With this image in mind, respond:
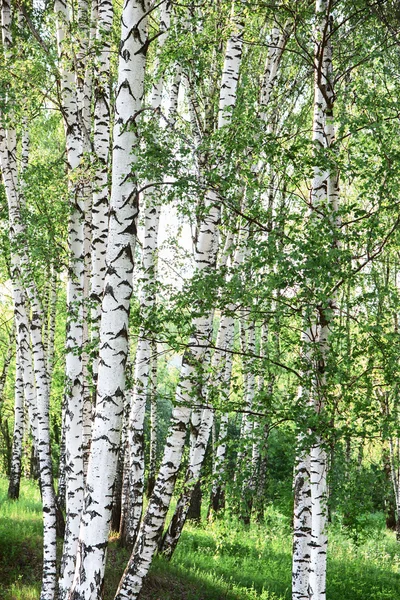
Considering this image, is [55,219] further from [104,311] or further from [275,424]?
[275,424]

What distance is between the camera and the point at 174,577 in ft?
34.4

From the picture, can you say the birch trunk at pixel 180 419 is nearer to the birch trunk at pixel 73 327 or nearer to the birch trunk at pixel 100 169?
the birch trunk at pixel 73 327

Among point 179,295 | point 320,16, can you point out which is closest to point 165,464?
point 179,295

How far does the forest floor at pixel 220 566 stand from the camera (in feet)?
32.7

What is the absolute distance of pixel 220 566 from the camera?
475 inches

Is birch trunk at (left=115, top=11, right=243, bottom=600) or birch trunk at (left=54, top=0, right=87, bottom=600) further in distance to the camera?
birch trunk at (left=54, top=0, right=87, bottom=600)

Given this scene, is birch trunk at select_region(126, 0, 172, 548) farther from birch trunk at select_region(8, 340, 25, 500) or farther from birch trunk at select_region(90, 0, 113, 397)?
birch trunk at select_region(8, 340, 25, 500)

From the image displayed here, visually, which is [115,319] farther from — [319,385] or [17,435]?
[17,435]

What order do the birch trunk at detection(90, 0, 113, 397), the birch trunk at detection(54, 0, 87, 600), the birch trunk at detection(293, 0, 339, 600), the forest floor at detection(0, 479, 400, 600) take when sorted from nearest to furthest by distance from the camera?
1. the birch trunk at detection(293, 0, 339, 600)
2. the birch trunk at detection(54, 0, 87, 600)
3. the birch trunk at detection(90, 0, 113, 397)
4. the forest floor at detection(0, 479, 400, 600)

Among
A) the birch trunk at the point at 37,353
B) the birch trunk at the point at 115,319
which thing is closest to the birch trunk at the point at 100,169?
the birch trunk at the point at 37,353

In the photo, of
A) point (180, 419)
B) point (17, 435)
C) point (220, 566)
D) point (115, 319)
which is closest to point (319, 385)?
point (180, 419)

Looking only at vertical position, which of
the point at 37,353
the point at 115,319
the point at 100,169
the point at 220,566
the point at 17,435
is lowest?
the point at 220,566

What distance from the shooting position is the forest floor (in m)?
9.95

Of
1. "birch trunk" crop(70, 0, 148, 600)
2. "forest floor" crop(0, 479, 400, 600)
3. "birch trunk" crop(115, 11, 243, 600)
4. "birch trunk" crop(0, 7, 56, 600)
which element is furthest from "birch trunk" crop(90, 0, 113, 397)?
"forest floor" crop(0, 479, 400, 600)
